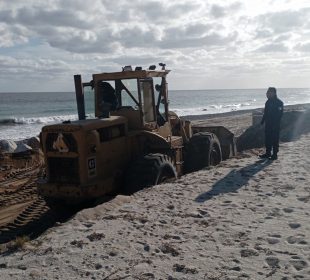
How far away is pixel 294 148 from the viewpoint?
12156 millimetres

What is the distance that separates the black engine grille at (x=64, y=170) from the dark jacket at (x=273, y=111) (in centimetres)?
493

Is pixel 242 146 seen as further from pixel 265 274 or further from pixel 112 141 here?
Result: pixel 265 274

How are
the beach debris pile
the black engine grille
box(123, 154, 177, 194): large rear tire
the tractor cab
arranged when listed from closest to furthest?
the black engine grille, box(123, 154, 177, 194): large rear tire, the tractor cab, the beach debris pile

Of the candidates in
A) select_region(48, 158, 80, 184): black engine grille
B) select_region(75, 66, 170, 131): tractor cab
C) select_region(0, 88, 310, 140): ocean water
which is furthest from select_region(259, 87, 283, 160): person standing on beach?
select_region(48, 158, 80, 184): black engine grille

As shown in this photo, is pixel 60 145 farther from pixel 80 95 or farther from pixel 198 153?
pixel 198 153

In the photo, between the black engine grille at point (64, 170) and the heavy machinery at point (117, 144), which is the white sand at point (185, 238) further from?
the black engine grille at point (64, 170)

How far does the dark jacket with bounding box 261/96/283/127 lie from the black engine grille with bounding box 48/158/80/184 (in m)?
4.93

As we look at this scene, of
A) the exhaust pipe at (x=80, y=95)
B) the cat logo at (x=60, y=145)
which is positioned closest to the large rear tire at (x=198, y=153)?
the exhaust pipe at (x=80, y=95)

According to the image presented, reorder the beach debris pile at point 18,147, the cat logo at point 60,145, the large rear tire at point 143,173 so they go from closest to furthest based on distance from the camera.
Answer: the cat logo at point 60,145, the large rear tire at point 143,173, the beach debris pile at point 18,147

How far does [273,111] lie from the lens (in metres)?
10.3

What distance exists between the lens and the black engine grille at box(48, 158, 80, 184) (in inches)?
301

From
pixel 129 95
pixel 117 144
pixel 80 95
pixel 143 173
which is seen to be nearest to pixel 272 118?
pixel 129 95

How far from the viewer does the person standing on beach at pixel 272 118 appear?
10.2 metres

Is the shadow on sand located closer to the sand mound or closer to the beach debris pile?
the sand mound
